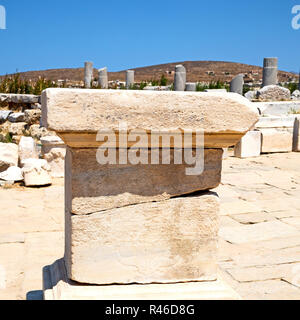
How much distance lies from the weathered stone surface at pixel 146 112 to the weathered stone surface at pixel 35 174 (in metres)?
4.72

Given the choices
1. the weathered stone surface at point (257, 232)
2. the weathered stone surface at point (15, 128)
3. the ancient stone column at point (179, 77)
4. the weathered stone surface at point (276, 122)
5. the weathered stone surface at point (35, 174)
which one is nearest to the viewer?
the weathered stone surface at point (257, 232)

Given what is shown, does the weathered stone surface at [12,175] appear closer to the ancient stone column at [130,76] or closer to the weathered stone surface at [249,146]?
the weathered stone surface at [249,146]

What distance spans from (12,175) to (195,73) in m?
35.8

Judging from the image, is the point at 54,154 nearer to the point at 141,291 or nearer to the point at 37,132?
the point at 37,132

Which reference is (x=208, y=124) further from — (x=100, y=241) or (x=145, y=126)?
(x=100, y=241)

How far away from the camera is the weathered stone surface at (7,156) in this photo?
685cm

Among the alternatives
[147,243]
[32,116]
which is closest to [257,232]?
[147,243]

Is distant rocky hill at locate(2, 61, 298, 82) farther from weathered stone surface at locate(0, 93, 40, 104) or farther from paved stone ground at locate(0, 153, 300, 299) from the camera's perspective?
paved stone ground at locate(0, 153, 300, 299)

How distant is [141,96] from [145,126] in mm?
139

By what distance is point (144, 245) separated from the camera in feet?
7.06

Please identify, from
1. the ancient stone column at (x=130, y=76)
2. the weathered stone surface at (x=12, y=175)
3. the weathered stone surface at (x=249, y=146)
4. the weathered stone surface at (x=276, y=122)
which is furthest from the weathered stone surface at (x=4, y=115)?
the ancient stone column at (x=130, y=76)

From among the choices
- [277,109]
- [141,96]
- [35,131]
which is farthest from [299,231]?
[277,109]

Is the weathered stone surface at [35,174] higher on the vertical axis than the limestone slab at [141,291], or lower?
lower

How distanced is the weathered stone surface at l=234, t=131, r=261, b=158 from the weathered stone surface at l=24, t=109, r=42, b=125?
4893 mm
